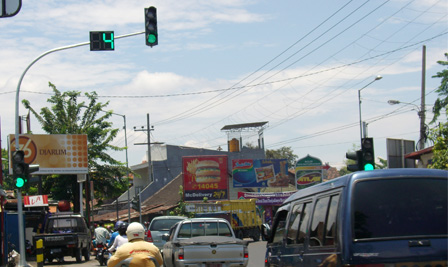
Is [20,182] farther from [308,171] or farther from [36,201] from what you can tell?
[308,171]

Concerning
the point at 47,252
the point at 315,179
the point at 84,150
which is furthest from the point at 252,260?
the point at 315,179

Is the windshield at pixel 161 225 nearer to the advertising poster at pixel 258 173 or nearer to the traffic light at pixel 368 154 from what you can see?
the traffic light at pixel 368 154

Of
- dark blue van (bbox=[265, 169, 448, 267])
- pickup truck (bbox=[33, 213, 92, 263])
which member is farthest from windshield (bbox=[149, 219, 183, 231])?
dark blue van (bbox=[265, 169, 448, 267])

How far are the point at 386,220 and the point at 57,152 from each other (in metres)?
34.8

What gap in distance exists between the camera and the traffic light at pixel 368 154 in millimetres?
16844

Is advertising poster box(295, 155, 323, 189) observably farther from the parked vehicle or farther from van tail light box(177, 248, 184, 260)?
van tail light box(177, 248, 184, 260)

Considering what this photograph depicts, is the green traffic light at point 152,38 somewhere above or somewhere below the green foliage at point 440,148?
above

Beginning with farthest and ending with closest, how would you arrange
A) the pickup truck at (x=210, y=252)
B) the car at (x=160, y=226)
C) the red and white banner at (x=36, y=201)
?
the red and white banner at (x=36, y=201), the car at (x=160, y=226), the pickup truck at (x=210, y=252)

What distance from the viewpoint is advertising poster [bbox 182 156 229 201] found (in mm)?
55844

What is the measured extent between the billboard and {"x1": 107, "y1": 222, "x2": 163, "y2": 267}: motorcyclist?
32430mm

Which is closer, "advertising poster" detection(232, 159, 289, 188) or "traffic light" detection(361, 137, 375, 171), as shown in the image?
"traffic light" detection(361, 137, 375, 171)

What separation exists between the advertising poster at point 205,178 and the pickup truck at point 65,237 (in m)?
27.9

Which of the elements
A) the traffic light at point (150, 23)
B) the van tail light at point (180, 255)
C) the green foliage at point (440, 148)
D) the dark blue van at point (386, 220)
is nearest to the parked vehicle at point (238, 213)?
the green foliage at point (440, 148)

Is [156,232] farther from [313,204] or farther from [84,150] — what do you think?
[313,204]
